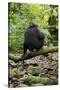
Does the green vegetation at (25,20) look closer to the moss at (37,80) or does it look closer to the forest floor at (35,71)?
the forest floor at (35,71)

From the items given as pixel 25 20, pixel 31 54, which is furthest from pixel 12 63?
pixel 25 20

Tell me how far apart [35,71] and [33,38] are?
9.4 inches

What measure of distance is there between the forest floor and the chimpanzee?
8 centimetres

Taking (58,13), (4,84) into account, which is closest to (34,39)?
(58,13)

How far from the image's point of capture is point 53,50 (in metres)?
1.35

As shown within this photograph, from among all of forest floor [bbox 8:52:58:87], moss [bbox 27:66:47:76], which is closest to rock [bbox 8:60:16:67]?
forest floor [bbox 8:52:58:87]

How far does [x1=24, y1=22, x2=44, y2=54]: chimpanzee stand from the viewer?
4.30 ft

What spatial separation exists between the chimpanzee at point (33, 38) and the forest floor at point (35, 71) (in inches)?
3.2

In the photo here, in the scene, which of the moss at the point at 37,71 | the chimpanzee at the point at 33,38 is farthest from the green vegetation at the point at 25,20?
the moss at the point at 37,71

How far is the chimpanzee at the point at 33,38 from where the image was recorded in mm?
1311

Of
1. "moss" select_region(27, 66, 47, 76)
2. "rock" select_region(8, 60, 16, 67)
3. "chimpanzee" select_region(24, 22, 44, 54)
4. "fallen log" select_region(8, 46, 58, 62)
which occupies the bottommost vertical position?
"moss" select_region(27, 66, 47, 76)

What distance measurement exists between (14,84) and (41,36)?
1.30 feet

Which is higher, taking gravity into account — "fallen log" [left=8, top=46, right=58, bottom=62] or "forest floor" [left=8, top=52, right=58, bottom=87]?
"fallen log" [left=8, top=46, right=58, bottom=62]

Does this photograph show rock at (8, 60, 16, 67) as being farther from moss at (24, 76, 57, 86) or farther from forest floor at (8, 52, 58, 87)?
moss at (24, 76, 57, 86)
